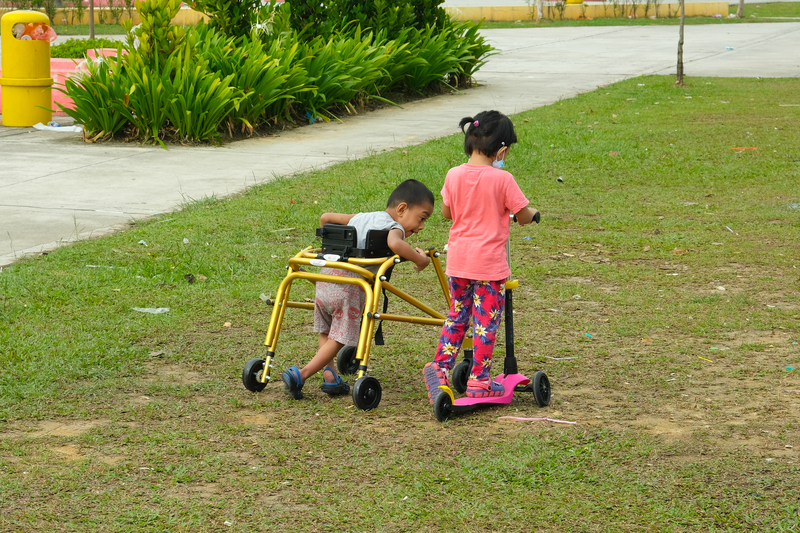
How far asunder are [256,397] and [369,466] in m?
0.95

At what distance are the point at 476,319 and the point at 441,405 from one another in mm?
436

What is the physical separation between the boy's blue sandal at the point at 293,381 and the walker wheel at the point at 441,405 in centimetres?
65

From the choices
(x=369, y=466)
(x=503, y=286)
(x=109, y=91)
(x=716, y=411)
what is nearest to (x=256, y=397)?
(x=369, y=466)

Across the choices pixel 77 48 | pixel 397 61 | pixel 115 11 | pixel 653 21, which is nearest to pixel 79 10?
pixel 115 11

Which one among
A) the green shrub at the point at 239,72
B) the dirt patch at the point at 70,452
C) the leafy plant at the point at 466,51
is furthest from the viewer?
the leafy plant at the point at 466,51

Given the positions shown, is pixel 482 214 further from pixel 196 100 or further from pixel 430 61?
pixel 430 61

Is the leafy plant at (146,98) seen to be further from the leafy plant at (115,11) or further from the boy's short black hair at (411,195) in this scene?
the leafy plant at (115,11)

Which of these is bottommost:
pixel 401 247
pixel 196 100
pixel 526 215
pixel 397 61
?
pixel 401 247

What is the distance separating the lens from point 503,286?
4301 mm

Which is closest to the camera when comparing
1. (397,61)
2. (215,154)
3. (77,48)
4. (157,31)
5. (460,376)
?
(460,376)

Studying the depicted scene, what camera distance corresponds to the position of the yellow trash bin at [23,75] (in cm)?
1234

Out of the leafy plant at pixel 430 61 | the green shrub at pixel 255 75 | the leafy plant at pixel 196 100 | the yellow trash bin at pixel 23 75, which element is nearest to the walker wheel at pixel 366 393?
the leafy plant at pixel 196 100

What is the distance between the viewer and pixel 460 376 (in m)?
4.64

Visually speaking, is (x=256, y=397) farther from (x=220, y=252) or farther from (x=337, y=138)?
(x=337, y=138)
